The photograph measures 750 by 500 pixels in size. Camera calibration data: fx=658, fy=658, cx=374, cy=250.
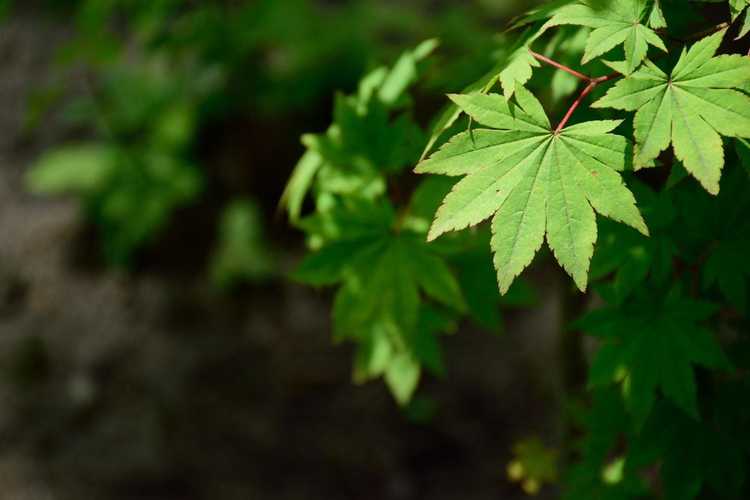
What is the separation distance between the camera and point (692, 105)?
105 centimetres

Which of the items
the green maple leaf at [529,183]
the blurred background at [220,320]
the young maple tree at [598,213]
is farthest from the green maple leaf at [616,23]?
the blurred background at [220,320]

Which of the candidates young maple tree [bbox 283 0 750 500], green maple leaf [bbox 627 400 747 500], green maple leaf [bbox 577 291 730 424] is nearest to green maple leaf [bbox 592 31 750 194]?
young maple tree [bbox 283 0 750 500]

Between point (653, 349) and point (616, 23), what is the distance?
67cm

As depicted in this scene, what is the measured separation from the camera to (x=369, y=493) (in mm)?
3275

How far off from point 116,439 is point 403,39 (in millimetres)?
2679

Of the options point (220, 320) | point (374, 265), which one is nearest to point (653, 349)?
point (374, 265)

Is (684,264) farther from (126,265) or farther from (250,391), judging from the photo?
(126,265)

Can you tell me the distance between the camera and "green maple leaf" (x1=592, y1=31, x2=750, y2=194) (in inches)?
39.6

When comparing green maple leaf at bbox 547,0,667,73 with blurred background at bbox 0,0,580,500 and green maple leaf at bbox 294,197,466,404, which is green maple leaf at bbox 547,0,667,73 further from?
blurred background at bbox 0,0,580,500

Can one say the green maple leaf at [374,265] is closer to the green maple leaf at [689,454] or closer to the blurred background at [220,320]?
the green maple leaf at [689,454]

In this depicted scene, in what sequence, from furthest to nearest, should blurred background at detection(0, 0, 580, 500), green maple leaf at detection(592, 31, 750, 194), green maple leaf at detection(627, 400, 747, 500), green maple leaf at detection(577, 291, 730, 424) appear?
blurred background at detection(0, 0, 580, 500) < green maple leaf at detection(627, 400, 747, 500) < green maple leaf at detection(577, 291, 730, 424) < green maple leaf at detection(592, 31, 750, 194)

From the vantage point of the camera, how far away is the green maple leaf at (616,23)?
3.53ft

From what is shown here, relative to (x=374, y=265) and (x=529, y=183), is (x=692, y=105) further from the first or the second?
(x=374, y=265)

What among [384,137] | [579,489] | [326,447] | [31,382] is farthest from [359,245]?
[31,382]
